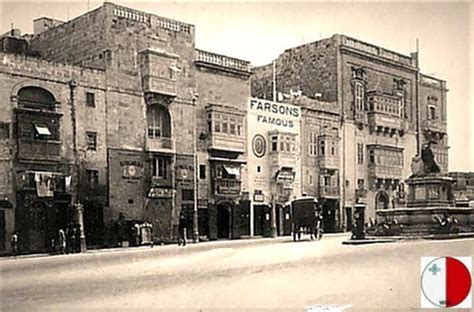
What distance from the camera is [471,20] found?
2922 millimetres

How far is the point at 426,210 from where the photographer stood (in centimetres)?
306

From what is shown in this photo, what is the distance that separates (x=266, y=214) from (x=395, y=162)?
64cm

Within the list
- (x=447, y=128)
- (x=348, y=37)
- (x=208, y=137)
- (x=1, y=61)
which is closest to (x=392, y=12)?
(x=348, y=37)

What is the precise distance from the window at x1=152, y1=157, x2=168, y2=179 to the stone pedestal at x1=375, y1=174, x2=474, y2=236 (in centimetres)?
99

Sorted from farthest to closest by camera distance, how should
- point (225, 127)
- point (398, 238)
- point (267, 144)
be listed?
1. point (398, 238)
2. point (267, 144)
3. point (225, 127)

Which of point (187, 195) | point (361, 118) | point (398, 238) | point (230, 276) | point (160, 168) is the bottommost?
point (230, 276)

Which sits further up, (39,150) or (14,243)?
(39,150)

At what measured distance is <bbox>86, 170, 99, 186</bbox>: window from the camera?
7.93 ft

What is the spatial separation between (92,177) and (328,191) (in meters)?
1.05

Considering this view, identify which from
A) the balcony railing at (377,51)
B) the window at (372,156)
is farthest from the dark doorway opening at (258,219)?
the balcony railing at (377,51)

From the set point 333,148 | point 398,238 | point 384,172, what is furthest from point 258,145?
point 398,238

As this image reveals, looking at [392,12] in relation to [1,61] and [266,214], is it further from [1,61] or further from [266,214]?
[1,61]

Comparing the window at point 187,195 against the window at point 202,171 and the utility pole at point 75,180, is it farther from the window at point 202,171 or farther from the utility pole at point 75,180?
the utility pole at point 75,180

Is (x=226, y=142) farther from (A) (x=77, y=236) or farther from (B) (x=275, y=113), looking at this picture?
(A) (x=77, y=236)
